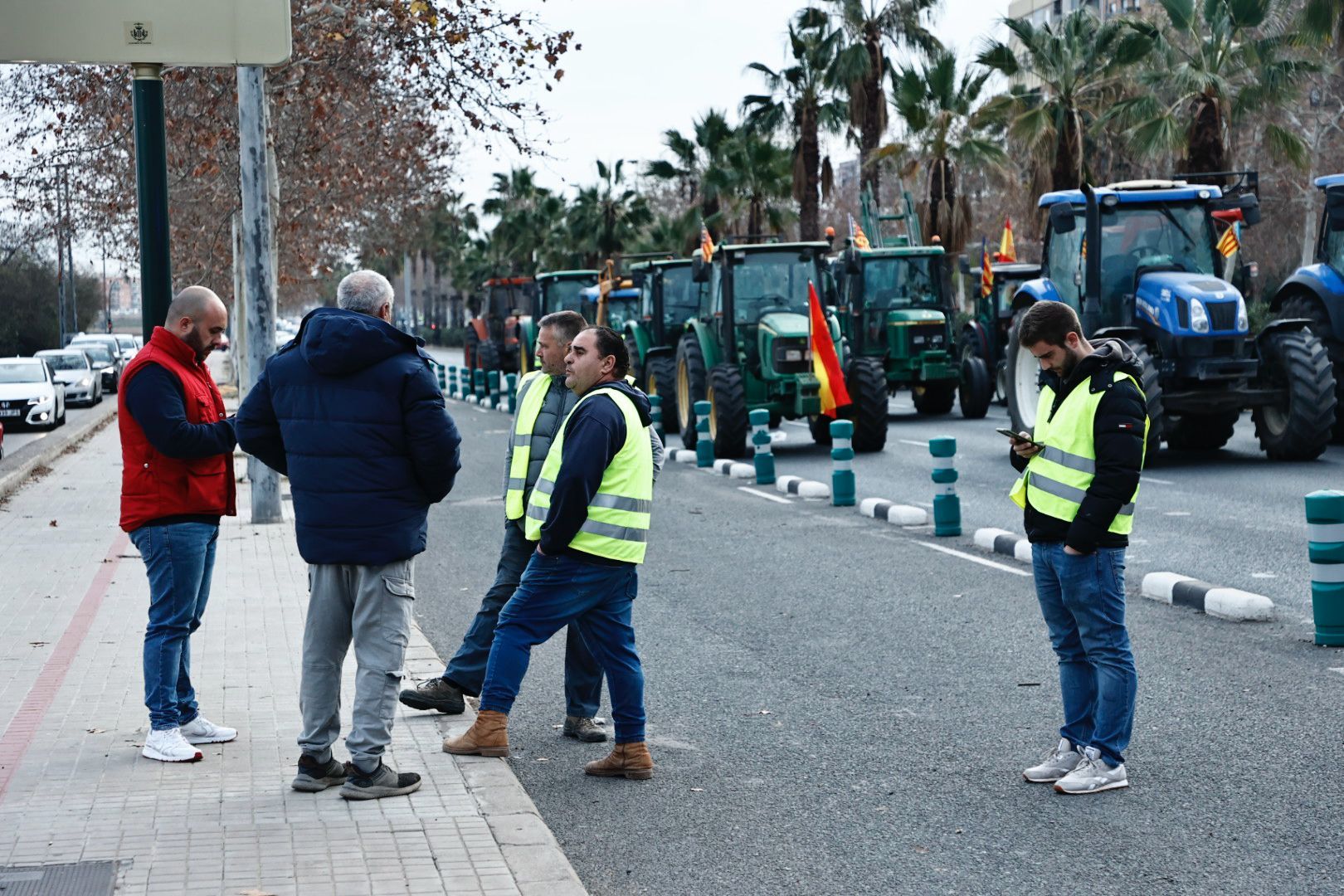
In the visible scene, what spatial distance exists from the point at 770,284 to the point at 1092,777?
16.7m

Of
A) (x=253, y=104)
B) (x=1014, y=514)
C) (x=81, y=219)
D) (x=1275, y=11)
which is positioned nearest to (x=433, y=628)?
(x=1014, y=514)

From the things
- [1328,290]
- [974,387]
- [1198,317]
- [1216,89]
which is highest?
[1216,89]

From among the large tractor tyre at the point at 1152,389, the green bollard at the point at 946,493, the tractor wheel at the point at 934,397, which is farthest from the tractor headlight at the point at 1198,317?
the tractor wheel at the point at 934,397

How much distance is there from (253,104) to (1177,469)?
10354mm

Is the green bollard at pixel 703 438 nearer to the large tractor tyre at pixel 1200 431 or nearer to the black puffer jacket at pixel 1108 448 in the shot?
the large tractor tyre at pixel 1200 431

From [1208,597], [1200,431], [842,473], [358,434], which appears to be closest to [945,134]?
[1200,431]

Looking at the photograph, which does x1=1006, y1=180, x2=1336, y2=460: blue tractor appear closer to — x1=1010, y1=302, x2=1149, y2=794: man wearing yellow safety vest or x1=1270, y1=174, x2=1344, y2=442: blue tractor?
x1=1270, y1=174, x2=1344, y2=442: blue tractor

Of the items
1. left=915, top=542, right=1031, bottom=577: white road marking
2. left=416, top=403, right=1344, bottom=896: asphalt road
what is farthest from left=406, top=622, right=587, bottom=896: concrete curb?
left=915, top=542, right=1031, bottom=577: white road marking

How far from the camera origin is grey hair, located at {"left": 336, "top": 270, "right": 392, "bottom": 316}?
5723mm

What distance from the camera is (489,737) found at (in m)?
6.36

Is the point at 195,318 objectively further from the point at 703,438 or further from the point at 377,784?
the point at 703,438

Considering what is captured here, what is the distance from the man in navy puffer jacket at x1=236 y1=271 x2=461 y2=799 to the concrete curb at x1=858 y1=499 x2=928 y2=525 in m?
8.72

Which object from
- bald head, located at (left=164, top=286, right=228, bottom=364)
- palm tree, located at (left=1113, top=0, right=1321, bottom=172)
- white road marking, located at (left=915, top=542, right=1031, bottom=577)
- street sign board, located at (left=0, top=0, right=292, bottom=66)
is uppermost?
palm tree, located at (left=1113, top=0, right=1321, bottom=172)

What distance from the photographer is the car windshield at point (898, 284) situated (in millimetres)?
27016
